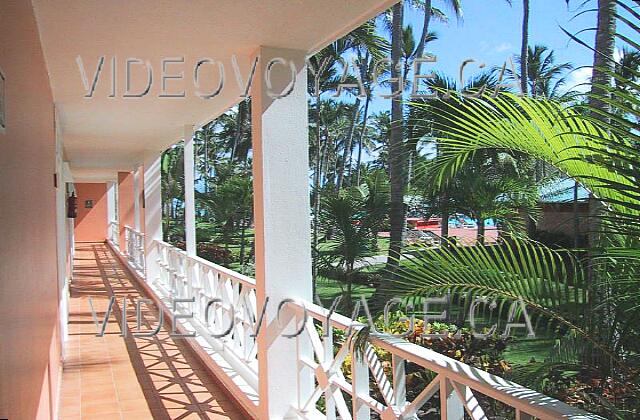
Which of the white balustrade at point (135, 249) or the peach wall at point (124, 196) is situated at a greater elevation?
the peach wall at point (124, 196)

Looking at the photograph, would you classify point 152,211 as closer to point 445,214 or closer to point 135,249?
point 135,249

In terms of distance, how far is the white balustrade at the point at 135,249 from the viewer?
38.7 feet

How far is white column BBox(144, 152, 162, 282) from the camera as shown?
9.70m

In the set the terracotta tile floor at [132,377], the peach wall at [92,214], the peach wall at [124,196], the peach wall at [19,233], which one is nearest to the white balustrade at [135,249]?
the peach wall at [124,196]

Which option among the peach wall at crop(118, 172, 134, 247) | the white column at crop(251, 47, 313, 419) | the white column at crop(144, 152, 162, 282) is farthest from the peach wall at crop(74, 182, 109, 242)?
the white column at crop(251, 47, 313, 419)

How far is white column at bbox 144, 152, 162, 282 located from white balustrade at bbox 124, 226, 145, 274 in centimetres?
115

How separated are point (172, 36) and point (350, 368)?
2369 mm

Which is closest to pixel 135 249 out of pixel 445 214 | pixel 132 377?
pixel 132 377

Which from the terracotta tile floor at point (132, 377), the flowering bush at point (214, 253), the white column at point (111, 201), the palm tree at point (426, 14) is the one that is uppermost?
the palm tree at point (426, 14)

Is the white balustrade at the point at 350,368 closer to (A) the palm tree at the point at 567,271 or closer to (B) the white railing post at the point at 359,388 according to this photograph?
(B) the white railing post at the point at 359,388

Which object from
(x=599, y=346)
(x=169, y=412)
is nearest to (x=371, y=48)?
(x=169, y=412)

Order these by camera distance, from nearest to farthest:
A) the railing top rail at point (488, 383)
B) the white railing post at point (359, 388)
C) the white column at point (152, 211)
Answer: the railing top rail at point (488, 383) < the white railing post at point (359, 388) < the white column at point (152, 211)

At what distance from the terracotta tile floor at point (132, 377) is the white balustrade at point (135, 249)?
11.7 ft

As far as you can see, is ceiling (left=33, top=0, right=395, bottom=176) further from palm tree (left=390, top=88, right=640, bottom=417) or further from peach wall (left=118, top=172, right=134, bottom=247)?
peach wall (left=118, top=172, right=134, bottom=247)
